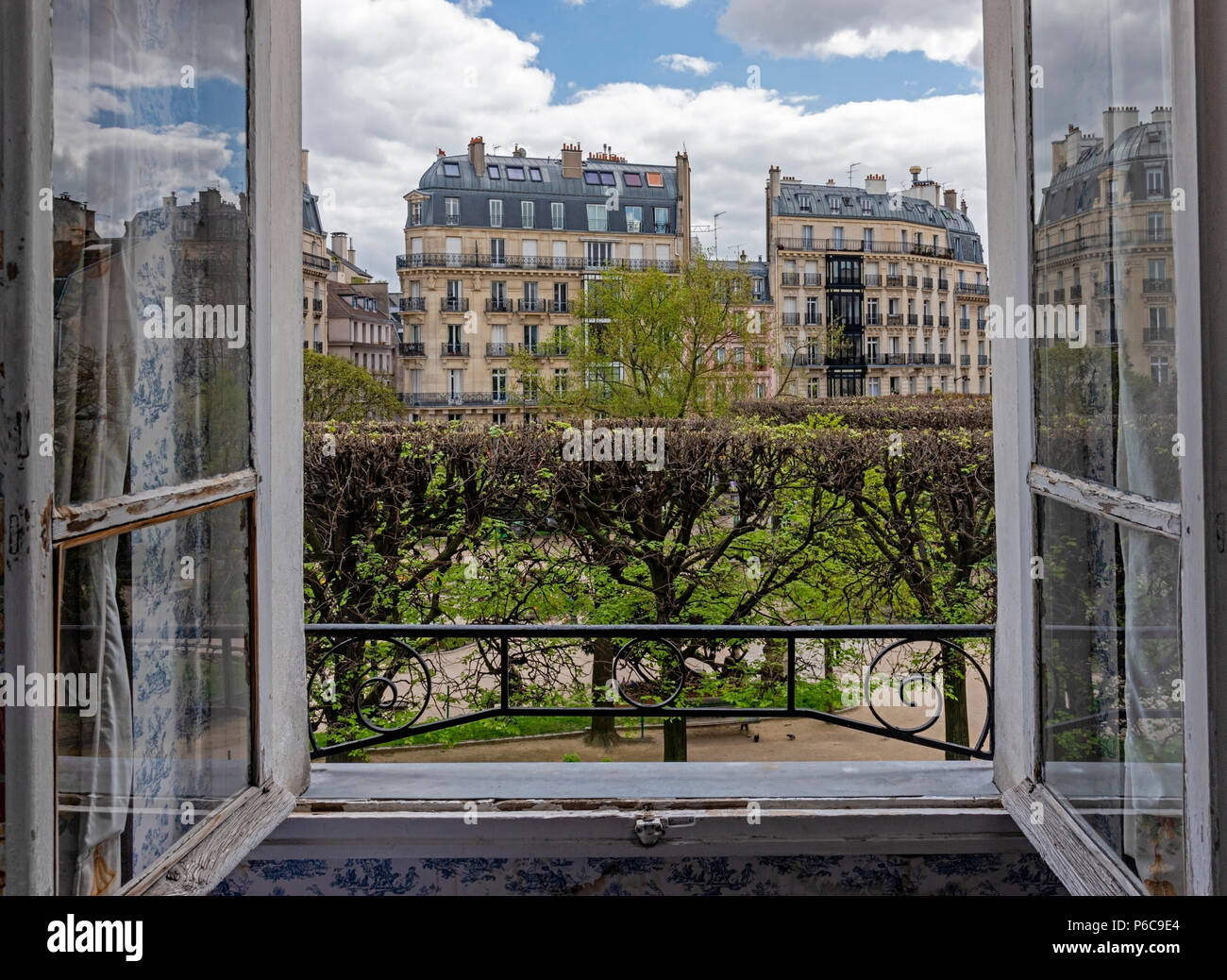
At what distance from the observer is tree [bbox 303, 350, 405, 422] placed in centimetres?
1922

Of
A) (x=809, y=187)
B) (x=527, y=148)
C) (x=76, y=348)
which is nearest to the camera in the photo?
(x=76, y=348)

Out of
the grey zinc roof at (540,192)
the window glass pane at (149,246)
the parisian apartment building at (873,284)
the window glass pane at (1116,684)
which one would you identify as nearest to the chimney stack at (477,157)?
the grey zinc roof at (540,192)

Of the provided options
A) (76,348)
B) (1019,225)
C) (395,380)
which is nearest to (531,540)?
(1019,225)

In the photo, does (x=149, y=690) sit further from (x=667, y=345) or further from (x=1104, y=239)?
(x=667, y=345)

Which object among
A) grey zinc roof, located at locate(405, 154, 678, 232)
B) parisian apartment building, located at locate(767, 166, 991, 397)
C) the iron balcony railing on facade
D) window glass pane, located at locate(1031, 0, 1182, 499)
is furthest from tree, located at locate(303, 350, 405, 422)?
parisian apartment building, located at locate(767, 166, 991, 397)

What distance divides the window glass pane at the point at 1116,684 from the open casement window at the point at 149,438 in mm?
1296

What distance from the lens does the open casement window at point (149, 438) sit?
3.18ft

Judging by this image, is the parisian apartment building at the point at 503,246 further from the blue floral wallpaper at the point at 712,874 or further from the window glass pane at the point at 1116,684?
the window glass pane at the point at 1116,684

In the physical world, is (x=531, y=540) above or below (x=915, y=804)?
above

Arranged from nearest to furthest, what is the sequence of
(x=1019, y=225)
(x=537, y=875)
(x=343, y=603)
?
(x=1019, y=225) → (x=537, y=875) → (x=343, y=603)
